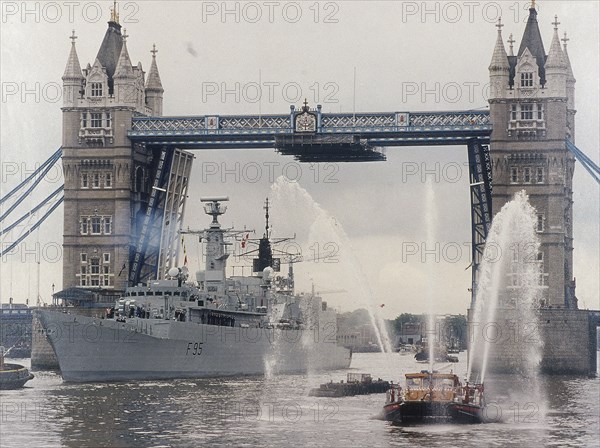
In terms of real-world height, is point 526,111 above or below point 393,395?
above

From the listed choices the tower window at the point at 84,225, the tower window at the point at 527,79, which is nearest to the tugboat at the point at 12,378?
the tower window at the point at 84,225

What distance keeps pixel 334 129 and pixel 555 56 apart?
1872cm

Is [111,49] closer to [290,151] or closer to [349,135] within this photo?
[290,151]

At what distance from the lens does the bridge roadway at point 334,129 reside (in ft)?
360

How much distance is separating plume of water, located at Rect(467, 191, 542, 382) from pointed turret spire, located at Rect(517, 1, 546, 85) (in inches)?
437

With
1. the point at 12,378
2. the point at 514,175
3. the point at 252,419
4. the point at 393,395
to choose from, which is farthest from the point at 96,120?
the point at 393,395

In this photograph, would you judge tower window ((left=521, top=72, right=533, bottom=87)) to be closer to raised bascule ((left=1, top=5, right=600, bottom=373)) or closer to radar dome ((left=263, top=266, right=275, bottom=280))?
raised bascule ((left=1, top=5, right=600, bottom=373))

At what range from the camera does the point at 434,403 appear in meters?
63.1

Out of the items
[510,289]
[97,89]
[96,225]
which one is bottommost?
[510,289]

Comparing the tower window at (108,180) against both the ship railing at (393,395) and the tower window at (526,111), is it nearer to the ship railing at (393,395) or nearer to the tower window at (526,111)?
the tower window at (526,111)

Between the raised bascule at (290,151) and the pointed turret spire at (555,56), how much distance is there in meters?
0.13

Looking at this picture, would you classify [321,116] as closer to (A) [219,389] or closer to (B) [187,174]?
(B) [187,174]

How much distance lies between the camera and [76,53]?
119438 millimetres

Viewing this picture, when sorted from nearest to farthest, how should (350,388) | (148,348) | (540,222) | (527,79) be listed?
(350,388) < (148,348) < (540,222) < (527,79)
